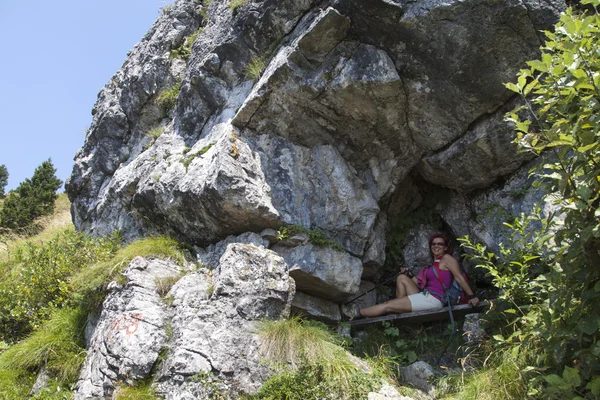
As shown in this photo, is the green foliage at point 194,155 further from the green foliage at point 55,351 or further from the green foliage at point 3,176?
the green foliage at point 3,176

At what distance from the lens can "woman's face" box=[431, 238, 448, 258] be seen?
7.79 metres

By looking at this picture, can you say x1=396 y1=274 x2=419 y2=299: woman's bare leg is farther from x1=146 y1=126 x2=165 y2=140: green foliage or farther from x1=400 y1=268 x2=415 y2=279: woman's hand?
x1=146 y1=126 x2=165 y2=140: green foliage

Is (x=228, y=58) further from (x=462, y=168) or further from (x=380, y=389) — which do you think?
(x=380, y=389)

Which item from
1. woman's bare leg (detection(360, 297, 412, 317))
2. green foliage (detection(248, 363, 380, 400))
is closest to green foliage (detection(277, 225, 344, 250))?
woman's bare leg (detection(360, 297, 412, 317))

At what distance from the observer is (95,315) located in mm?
7035

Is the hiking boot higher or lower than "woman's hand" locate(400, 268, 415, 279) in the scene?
higher

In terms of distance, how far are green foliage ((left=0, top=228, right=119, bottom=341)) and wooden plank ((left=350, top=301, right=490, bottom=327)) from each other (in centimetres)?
442

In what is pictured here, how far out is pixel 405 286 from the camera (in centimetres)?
785

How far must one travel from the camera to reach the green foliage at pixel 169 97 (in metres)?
10.0

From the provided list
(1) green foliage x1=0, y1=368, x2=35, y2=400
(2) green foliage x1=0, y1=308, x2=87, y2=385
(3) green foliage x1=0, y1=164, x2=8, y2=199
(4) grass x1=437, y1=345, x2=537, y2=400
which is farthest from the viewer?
(3) green foliage x1=0, y1=164, x2=8, y2=199

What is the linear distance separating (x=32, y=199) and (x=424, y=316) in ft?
57.7

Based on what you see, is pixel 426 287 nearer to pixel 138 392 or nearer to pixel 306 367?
pixel 306 367

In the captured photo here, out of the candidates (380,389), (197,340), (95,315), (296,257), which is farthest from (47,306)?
(380,389)

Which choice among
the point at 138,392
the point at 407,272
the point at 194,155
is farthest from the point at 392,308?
the point at 194,155
